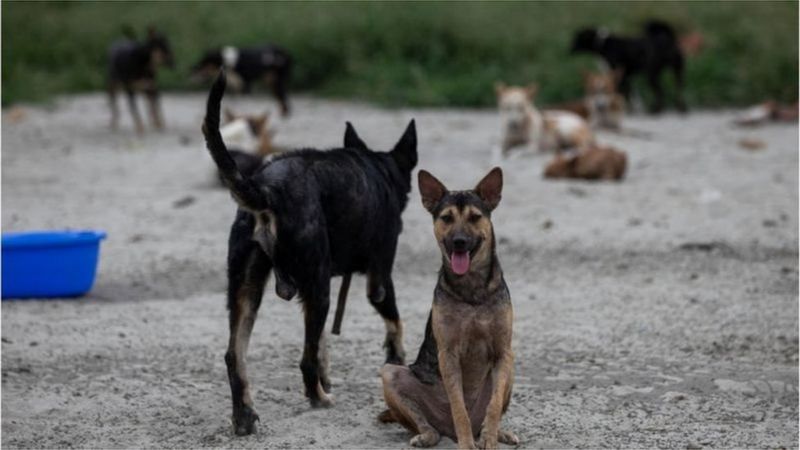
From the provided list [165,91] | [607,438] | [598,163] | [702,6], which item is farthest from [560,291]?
[702,6]

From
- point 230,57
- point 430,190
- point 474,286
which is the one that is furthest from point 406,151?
point 230,57

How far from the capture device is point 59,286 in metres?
8.29

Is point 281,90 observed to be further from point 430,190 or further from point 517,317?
point 430,190

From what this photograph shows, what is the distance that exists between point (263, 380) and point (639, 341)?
197 centimetres

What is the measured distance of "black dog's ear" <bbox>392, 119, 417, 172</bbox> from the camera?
22.3 feet

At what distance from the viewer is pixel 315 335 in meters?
6.02

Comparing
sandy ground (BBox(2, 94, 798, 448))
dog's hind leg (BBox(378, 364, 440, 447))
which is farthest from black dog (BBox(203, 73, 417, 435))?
dog's hind leg (BBox(378, 364, 440, 447))

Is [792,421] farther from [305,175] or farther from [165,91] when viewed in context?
[165,91]

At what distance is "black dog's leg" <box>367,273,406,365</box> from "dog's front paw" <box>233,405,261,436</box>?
93 centimetres

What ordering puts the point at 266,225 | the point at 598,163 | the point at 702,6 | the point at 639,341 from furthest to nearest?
1. the point at 702,6
2. the point at 598,163
3. the point at 639,341
4. the point at 266,225

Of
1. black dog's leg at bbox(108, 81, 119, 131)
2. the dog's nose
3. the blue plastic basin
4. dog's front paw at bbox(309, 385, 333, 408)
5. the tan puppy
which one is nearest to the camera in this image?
the dog's nose

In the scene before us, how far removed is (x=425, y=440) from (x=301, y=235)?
915mm

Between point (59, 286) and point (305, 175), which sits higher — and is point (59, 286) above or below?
below

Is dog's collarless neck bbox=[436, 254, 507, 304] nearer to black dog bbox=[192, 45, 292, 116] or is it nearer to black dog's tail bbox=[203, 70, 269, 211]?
black dog's tail bbox=[203, 70, 269, 211]
